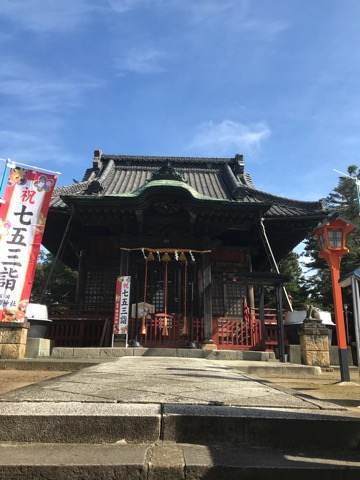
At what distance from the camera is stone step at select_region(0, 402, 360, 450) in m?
2.15

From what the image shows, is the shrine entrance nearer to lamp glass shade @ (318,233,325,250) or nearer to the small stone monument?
the small stone monument

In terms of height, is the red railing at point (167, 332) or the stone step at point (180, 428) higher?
the red railing at point (167, 332)

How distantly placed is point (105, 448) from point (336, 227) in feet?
21.5

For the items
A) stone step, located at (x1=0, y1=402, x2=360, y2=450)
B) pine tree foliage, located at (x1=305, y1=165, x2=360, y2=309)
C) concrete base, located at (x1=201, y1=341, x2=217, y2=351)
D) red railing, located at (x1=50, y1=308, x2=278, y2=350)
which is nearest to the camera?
stone step, located at (x1=0, y1=402, x2=360, y2=450)

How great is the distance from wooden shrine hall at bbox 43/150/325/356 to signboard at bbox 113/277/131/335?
1.85ft

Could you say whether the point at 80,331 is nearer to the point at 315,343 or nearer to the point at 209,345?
the point at 209,345

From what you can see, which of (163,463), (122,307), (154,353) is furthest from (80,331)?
(163,463)

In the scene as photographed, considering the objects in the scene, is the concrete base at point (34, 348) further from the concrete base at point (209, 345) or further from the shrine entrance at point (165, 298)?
the concrete base at point (209, 345)

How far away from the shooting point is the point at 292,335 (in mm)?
11633

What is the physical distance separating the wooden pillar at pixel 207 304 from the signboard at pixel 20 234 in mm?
5356

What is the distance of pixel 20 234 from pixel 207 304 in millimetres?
5949

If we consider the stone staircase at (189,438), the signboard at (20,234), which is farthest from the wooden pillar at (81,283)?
the stone staircase at (189,438)

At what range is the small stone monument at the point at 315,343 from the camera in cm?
924

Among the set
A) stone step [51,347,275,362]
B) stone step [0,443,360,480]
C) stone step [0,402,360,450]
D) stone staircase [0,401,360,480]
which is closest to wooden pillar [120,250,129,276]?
stone step [51,347,275,362]
